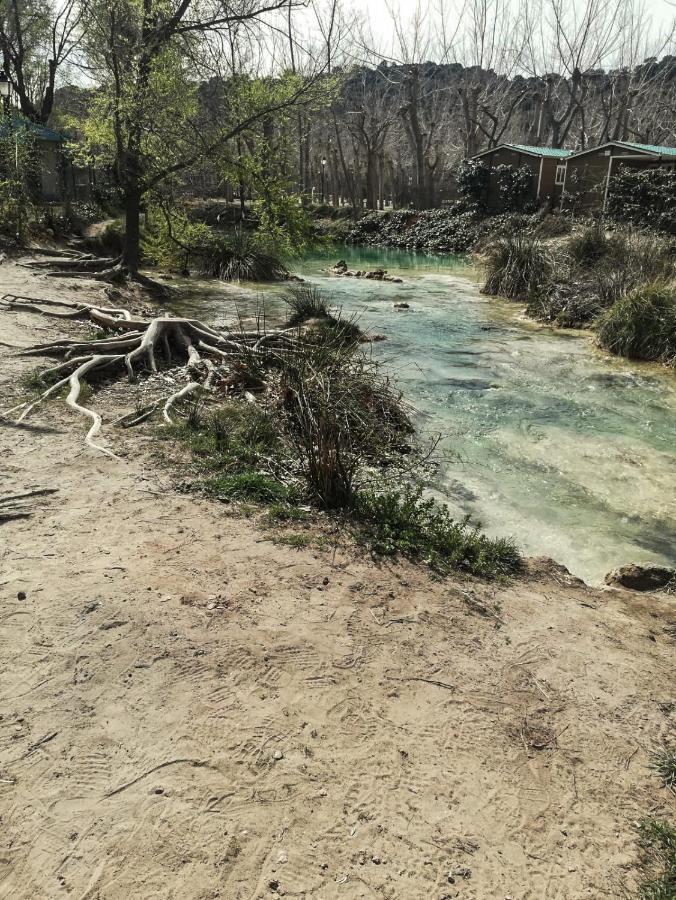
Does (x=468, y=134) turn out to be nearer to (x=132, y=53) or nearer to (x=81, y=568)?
(x=132, y=53)

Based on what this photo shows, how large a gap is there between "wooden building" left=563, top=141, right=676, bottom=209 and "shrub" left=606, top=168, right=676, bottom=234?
659 millimetres

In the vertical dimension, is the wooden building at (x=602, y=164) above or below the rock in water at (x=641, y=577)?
above

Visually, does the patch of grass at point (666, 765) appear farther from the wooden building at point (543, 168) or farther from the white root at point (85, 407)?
the wooden building at point (543, 168)

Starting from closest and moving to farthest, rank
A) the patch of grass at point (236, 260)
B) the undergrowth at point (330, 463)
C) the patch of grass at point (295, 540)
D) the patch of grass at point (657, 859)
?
the patch of grass at point (657, 859) < the patch of grass at point (295, 540) < the undergrowth at point (330, 463) < the patch of grass at point (236, 260)

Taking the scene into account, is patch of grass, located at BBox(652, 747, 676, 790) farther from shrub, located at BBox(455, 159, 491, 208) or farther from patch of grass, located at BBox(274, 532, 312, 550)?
shrub, located at BBox(455, 159, 491, 208)

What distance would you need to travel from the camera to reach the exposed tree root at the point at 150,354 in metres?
6.61

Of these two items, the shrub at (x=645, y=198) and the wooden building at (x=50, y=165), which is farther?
the shrub at (x=645, y=198)

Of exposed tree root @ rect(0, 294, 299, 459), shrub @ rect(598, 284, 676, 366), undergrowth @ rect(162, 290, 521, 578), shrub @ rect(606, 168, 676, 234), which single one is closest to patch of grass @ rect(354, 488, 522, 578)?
undergrowth @ rect(162, 290, 521, 578)

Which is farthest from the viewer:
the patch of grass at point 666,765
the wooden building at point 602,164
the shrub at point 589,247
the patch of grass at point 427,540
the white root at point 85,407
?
the wooden building at point 602,164

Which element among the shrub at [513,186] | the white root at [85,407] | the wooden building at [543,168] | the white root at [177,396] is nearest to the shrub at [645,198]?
the wooden building at [543,168]

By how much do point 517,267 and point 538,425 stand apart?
907 cm

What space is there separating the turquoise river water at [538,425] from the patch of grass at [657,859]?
2.52m

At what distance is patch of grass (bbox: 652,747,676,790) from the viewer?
2.83 metres

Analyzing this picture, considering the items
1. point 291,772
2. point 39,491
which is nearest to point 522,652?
point 291,772
